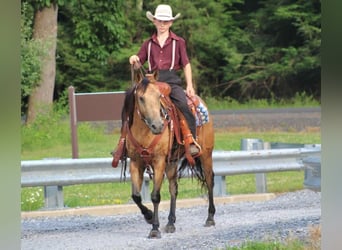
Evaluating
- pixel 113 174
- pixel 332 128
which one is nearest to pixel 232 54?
pixel 113 174

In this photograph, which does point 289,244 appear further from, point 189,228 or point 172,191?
point 172,191

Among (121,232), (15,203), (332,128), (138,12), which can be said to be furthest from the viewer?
(138,12)

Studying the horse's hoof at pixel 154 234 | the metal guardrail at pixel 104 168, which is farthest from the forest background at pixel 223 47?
the horse's hoof at pixel 154 234

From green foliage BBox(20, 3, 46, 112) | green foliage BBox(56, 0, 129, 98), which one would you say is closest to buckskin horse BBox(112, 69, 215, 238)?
green foliage BBox(20, 3, 46, 112)

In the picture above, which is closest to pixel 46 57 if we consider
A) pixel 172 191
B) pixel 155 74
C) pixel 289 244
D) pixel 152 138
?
pixel 172 191

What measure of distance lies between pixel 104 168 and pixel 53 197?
2.04 feet

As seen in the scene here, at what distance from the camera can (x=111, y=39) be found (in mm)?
20891

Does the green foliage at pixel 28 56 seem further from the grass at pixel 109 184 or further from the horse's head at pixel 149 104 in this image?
the horse's head at pixel 149 104

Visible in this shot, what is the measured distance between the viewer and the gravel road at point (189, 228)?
7.08 m

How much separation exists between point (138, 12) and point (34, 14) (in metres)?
6.30

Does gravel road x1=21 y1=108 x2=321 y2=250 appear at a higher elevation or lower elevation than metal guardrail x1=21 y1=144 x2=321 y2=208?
lower

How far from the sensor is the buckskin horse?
272 inches

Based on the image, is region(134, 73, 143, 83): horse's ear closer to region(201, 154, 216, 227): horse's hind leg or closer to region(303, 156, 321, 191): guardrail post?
region(201, 154, 216, 227): horse's hind leg

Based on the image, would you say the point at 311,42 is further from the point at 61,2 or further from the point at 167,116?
the point at 167,116
